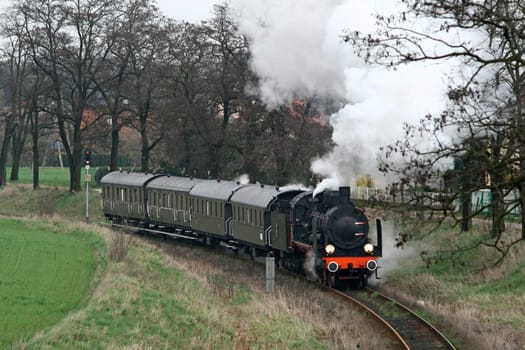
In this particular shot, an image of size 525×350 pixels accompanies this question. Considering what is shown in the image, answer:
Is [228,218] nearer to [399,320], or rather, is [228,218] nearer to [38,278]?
[38,278]

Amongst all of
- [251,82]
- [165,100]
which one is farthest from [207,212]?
[165,100]

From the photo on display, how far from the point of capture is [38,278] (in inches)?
809

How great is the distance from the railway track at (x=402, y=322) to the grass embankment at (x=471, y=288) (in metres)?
0.52

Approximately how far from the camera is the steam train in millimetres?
23328

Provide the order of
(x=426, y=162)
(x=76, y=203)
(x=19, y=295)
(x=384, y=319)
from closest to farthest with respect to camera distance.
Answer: (x=426, y=162)
(x=19, y=295)
(x=384, y=319)
(x=76, y=203)

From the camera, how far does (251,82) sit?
4419 cm

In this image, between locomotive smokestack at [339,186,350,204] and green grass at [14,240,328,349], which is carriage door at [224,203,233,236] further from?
green grass at [14,240,328,349]

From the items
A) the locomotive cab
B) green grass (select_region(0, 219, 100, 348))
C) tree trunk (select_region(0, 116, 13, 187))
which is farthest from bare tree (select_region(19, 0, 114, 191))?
the locomotive cab

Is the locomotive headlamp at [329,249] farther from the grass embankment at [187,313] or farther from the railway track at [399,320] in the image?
the grass embankment at [187,313]

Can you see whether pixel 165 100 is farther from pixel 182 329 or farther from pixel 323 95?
pixel 182 329

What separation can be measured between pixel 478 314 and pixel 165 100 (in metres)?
36.7

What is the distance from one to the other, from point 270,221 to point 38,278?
29.4 ft

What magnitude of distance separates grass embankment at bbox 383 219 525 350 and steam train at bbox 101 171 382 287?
170 cm

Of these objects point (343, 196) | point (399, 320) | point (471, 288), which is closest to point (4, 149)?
point (343, 196)
